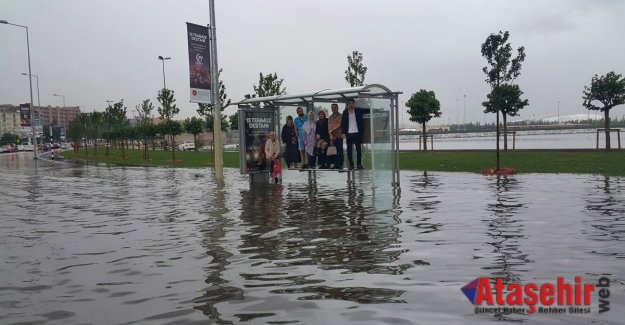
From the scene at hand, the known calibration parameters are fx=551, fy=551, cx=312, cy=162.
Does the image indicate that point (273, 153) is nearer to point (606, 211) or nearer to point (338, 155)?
point (338, 155)

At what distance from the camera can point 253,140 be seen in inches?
721

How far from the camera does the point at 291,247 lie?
7559 millimetres

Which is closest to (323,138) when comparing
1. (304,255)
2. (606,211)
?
(606,211)

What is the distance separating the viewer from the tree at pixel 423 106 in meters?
42.7

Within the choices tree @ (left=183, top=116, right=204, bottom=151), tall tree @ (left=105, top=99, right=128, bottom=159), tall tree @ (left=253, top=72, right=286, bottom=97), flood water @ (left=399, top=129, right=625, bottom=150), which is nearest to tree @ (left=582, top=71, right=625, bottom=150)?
flood water @ (left=399, top=129, right=625, bottom=150)

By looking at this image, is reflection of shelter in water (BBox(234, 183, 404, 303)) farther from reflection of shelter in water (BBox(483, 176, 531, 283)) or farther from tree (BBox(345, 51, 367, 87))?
tree (BBox(345, 51, 367, 87))

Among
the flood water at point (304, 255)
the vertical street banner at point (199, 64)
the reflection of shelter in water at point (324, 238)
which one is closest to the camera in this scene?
the flood water at point (304, 255)

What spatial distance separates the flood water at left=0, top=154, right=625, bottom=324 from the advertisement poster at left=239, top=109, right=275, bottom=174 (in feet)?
14.9

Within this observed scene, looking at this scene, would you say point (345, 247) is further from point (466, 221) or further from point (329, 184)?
point (329, 184)

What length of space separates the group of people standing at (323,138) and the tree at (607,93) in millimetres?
23134

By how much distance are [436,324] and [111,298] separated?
10.3ft

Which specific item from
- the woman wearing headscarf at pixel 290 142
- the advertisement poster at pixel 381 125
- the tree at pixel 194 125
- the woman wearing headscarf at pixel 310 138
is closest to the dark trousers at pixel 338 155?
the woman wearing headscarf at pixel 310 138

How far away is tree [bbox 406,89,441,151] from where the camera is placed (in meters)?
42.7

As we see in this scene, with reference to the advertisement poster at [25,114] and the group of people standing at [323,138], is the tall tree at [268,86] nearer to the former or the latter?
the group of people standing at [323,138]
